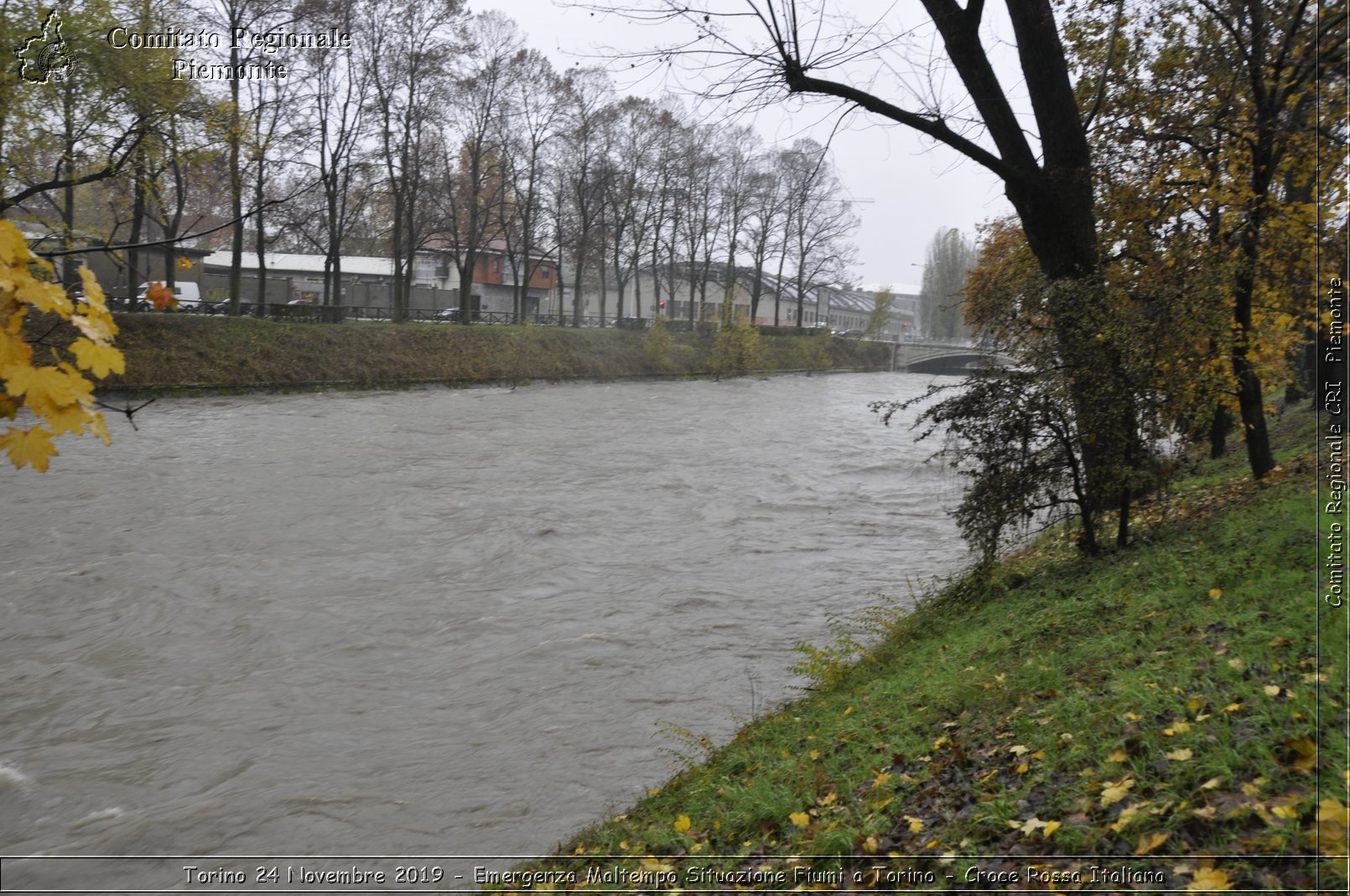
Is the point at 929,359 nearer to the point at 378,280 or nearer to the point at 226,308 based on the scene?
the point at 378,280

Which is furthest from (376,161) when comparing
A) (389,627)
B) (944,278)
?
(944,278)

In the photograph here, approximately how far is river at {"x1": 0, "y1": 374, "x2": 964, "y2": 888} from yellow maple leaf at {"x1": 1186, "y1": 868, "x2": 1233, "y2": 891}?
4330mm

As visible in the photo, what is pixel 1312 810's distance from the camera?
3404mm

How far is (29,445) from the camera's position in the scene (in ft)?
7.36

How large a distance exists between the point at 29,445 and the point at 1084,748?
14.6 feet

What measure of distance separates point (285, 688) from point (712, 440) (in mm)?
19485

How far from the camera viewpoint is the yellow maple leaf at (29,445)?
2230 millimetres

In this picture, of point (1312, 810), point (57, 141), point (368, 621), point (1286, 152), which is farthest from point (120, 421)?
point (1312, 810)

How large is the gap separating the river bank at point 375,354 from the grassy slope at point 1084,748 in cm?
2204

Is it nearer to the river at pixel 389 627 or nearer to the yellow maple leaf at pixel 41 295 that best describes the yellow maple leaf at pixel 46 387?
the yellow maple leaf at pixel 41 295

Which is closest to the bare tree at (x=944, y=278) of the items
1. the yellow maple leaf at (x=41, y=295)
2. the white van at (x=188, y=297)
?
the white van at (x=188, y=297)

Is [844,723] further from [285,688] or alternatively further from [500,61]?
[500,61]

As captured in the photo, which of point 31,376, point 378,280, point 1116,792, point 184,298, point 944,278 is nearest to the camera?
point 31,376

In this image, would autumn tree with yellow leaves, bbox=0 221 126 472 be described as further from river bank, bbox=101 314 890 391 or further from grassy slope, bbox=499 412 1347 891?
river bank, bbox=101 314 890 391
